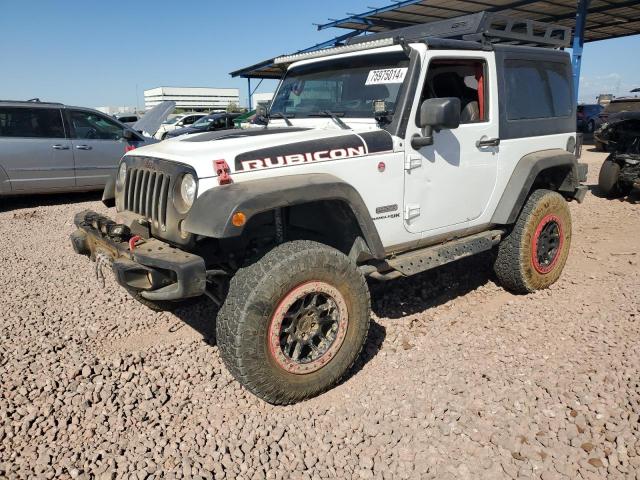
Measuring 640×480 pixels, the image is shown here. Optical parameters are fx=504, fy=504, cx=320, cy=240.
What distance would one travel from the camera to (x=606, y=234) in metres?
6.55

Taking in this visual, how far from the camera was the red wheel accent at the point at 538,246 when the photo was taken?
445 cm

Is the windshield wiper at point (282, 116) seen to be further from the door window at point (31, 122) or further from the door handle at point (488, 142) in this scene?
the door window at point (31, 122)

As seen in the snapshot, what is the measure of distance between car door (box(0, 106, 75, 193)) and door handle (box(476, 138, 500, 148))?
716cm

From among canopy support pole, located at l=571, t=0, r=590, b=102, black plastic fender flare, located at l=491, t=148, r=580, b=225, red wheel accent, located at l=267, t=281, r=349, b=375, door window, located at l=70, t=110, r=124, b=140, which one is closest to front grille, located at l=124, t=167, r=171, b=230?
red wheel accent, located at l=267, t=281, r=349, b=375

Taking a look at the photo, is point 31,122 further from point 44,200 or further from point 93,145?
point 44,200

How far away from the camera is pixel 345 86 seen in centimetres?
378

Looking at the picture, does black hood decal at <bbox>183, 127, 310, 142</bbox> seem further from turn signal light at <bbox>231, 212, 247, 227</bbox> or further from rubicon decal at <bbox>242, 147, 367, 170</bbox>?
turn signal light at <bbox>231, 212, 247, 227</bbox>

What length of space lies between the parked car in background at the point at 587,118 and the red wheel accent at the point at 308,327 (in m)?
22.0

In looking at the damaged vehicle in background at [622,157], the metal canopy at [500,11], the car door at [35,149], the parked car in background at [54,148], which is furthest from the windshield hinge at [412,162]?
the metal canopy at [500,11]

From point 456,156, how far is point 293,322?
5.96 feet

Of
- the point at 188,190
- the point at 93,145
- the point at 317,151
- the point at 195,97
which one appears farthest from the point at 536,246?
the point at 195,97

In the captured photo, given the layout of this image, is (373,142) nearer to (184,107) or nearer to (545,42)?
(545,42)

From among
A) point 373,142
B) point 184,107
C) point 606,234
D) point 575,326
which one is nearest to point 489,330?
point 575,326

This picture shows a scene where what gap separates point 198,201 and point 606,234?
5.83m
